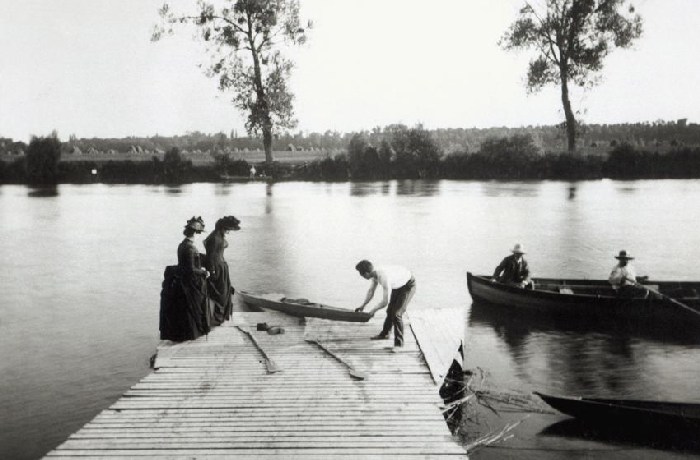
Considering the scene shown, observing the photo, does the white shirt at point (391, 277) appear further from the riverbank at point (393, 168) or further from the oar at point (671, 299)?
the riverbank at point (393, 168)

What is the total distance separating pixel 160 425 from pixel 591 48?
5301 centimetres

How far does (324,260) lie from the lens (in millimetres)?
30406

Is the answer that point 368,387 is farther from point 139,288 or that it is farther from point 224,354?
point 139,288

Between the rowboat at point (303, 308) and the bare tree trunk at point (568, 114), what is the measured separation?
45.7 meters

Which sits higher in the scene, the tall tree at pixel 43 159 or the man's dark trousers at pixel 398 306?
the tall tree at pixel 43 159

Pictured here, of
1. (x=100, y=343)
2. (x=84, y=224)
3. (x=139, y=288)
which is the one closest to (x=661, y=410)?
(x=100, y=343)

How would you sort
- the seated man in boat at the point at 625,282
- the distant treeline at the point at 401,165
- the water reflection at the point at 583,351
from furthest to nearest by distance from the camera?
the distant treeline at the point at 401,165 < the seated man in boat at the point at 625,282 < the water reflection at the point at 583,351

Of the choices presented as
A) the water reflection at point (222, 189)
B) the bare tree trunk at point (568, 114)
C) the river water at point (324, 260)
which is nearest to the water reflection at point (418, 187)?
the river water at point (324, 260)

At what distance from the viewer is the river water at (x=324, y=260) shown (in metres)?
15.1

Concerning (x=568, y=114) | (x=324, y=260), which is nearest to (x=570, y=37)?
(x=568, y=114)

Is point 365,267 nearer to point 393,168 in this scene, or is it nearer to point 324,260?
point 324,260

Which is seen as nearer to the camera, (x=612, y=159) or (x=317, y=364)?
(x=317, y=364)

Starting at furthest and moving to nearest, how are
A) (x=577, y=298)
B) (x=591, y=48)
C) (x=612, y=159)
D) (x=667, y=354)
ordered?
1. (x=612, y=159)
2. (x=591, y=48)
3. (x=577, y=298)
4. (x=667, y=354)

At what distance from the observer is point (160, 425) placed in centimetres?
839
